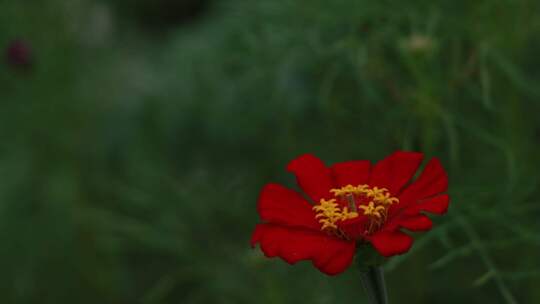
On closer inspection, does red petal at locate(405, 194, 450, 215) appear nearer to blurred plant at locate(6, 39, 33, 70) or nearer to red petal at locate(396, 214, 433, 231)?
red petal at locate(396, 214, 433, 231)

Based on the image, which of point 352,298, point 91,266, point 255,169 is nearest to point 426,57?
point 352,298

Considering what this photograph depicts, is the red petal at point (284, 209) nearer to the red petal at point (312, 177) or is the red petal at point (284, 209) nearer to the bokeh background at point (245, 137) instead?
the red petal at point (312, 177)

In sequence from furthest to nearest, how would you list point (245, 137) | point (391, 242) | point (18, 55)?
point (245, 137), point (18, 55), point (391, 242)

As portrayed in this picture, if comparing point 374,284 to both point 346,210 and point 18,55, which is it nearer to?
point 346,210

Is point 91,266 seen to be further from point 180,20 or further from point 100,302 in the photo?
point 180,20

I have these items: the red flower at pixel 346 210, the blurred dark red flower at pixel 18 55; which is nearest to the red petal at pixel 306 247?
the red flower at pixel 346 210

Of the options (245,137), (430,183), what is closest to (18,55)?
(245,137)

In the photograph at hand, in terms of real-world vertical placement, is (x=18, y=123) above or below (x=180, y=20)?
below
